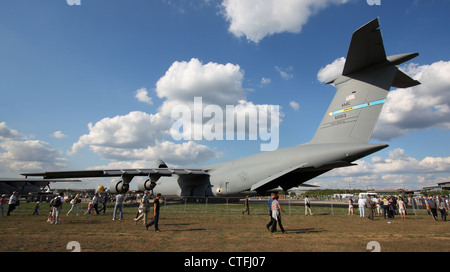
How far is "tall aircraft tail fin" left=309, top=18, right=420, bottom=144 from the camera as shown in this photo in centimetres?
1148

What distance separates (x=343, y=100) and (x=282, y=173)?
478 centimetres

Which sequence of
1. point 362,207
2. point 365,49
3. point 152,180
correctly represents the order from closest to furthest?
point 365,49
point 362,207
point 152,180

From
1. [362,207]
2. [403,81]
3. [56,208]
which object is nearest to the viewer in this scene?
[56,208]

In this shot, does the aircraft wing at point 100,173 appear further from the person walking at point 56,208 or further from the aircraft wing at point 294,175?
the person walking at point 56,208

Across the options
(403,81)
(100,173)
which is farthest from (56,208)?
(403,81)

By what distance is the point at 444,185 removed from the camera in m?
45.8

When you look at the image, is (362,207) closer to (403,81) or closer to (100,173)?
(403,81)

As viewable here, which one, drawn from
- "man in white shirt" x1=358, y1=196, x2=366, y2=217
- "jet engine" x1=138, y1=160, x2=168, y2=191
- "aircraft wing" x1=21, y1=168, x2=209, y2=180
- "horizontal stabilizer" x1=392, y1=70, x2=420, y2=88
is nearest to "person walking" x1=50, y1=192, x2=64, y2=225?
"aircraft wing" x1=21, y1=168, x2=209, y2=180

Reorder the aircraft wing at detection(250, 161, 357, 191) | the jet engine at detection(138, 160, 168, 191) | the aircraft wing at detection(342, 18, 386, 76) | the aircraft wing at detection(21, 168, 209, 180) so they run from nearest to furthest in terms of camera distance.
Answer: the aircraft wing at detection(342, 18, 386, 76) < the aircraft wing at detection(250, 161, 357, 191) < the aircraft wing at detection(21, 168, 209, 180) < the jet engine at detection(138, 160, 168, 191)

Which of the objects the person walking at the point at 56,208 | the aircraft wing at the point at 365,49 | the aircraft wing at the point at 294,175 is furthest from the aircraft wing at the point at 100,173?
the aircraft wing at the point at 365,49

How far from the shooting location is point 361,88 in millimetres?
12656

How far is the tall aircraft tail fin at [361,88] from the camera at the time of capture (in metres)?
11.5

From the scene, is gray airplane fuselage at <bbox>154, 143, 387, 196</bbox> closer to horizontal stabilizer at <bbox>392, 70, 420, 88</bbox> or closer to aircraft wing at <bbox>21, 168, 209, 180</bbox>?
aircraft wing at <bbox>21, 168, 209, 180</bbox>
